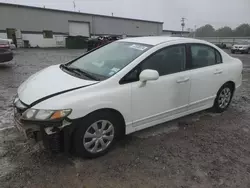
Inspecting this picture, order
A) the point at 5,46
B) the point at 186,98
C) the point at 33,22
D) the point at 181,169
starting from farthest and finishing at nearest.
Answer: the point at 33,22 < the point at 5,46 < the point at 186,98 < the point at 181,169

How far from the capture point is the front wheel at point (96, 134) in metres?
2.63

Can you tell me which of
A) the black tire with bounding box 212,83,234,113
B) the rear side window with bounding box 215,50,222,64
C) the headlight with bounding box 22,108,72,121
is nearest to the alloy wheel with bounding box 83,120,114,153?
the headlight with bounding box 22,108,72,121

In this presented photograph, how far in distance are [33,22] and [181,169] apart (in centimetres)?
2944

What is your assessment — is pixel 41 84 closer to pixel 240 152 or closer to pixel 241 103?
pixel 240 152

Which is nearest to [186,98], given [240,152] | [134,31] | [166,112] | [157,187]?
[166,112]

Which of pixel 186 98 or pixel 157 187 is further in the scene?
pixel 186 98

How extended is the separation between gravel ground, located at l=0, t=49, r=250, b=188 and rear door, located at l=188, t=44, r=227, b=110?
0.51m

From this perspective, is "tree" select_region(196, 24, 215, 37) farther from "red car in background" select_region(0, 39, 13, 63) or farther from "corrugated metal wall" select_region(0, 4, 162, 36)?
"red car in background" select_region(0, 39, 13, 63)

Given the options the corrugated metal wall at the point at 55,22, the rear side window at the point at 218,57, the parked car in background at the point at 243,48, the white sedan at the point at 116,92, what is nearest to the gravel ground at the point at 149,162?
the white sedan at the point at 116,92

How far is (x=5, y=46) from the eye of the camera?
9.15 meters

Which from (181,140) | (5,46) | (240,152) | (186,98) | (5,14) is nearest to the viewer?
(240,152)

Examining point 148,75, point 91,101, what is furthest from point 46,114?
point 148,75

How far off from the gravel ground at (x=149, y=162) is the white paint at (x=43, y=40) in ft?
85.7

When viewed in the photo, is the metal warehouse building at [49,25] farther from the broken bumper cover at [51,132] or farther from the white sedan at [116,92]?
the broken bumper cover at [51,132]
